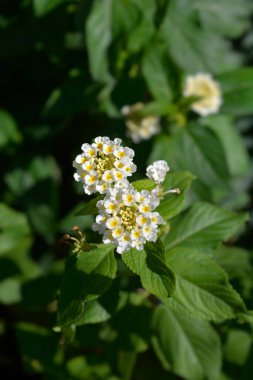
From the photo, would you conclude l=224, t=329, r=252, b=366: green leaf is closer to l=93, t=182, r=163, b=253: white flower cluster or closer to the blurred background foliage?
the blurred background foliage

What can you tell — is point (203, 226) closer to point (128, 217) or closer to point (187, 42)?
point (128, 217)

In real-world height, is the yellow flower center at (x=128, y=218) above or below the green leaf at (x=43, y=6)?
below

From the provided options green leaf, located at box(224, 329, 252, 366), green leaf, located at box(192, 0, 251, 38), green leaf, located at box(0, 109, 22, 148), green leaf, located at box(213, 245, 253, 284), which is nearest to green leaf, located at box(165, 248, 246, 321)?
green leaf, located at box(213, 245, 253, 284)

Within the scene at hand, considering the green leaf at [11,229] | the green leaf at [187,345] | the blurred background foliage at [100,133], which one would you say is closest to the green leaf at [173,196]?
the blurred background foliage at [100,133]

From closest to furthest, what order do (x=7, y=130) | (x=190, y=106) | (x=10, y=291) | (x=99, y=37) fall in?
1. (x=99, y=37)
2. (x=190, y=106)
3. (x=10, y=291)
4. (x=7, y=130)

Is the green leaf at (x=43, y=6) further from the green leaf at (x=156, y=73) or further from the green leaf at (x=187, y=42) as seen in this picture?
the green leaf at (x=187, y=42)

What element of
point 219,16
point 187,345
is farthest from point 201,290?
point 219,16
